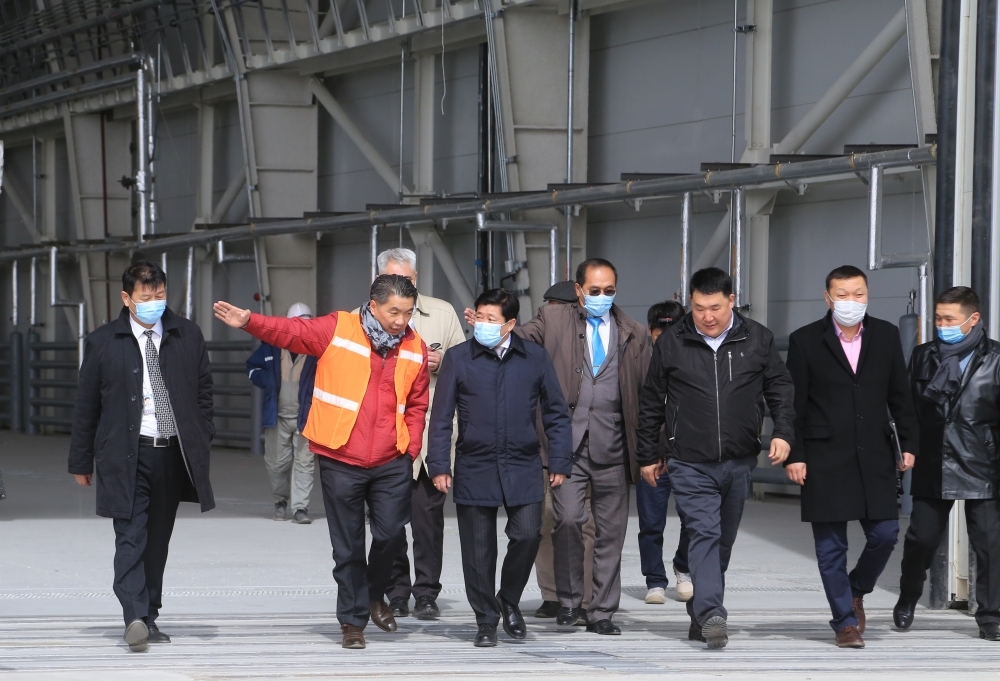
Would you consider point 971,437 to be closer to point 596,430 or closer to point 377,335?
point 596,430

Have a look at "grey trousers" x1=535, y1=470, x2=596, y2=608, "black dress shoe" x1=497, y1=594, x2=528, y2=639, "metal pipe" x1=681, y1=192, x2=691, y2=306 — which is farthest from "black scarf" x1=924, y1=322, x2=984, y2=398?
"metal pipe" x1=681, y1=192, x2=691, y2=306

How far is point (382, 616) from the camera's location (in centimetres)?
694

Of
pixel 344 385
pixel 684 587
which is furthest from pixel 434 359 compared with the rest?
pixel 684 587

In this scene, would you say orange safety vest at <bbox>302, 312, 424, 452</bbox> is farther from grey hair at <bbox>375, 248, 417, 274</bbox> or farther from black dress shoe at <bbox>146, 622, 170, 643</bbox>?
black dress shoe at <bbox>146, 622, 170, 643</bbox>

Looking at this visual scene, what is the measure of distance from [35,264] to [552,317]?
786 inches

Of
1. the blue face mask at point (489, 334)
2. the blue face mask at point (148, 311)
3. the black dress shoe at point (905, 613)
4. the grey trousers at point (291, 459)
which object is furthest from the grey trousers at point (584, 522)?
the grey trousers at point (291, 459)

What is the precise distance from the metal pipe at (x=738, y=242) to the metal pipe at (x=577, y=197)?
14 centimetres

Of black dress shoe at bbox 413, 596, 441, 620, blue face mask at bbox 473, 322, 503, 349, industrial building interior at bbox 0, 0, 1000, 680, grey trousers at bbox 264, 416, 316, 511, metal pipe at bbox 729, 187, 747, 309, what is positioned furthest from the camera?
metal pipe at bbox 729, 187, 747, 309

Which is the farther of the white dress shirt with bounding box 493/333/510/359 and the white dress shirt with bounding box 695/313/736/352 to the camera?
the white dress shirt with bounding box 493/333/510/359

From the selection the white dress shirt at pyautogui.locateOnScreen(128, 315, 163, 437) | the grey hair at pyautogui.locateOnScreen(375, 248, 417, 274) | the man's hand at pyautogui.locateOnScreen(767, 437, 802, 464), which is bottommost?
the man's hand at pyautogui.locateOnScreen(767, 437, 802, 464)

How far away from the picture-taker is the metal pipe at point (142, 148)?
71.1 feet

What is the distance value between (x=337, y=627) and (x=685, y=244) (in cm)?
776

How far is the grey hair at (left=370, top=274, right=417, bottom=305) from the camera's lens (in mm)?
6500

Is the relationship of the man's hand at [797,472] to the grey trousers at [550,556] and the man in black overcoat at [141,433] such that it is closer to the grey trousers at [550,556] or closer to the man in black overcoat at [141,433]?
the grey trousers at [550,556]
